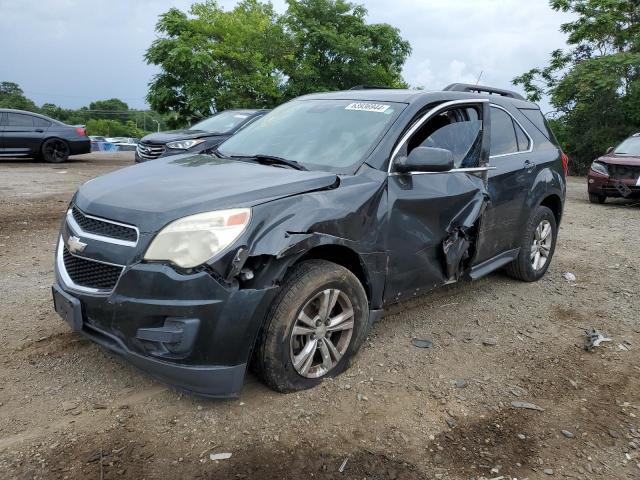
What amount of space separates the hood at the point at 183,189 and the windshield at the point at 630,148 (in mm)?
10358

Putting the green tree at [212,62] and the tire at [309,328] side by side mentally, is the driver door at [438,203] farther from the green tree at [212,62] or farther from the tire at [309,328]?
the green tree at [212,62]

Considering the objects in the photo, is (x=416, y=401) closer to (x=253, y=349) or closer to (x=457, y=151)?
(x=253, y=349)

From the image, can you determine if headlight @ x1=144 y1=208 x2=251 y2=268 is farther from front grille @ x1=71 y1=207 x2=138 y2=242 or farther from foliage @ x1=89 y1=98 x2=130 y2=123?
foliage @ x1=89 y1=98 x2=130 y2=123

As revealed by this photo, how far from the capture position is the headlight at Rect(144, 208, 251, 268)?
2572 mm

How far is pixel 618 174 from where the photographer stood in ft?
35.7

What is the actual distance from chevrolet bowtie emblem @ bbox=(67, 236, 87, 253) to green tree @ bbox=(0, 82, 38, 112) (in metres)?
60.5

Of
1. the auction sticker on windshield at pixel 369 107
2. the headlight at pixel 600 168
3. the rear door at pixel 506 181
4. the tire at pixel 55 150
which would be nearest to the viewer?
the auction sticker on windshield at pixel 369 107

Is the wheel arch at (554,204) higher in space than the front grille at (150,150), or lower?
lower

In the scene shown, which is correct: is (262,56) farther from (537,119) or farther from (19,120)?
(537,119)

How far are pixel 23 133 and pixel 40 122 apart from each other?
56 cm

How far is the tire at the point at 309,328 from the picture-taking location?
110 inches

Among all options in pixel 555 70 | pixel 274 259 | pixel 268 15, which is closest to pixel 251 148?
pixel 274 259

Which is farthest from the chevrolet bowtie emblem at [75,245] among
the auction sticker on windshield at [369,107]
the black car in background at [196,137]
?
the black car in background at [196,137]

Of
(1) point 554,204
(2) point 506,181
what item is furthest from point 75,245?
(1) point 554,204
